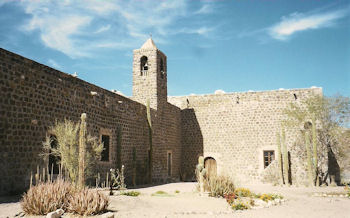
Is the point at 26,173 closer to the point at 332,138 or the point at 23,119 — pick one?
the point at 23,119

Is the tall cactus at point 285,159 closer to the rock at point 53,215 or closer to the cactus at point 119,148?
the cactus at point 119,148

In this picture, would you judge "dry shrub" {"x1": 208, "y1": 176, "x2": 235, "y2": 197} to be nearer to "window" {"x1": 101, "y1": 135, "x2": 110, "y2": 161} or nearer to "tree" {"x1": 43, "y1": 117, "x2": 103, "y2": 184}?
"tree" {"x1": 43, "y1": 117, "x2": 103, "y2": 184}

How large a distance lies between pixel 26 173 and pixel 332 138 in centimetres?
1515

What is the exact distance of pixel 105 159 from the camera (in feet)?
42.7

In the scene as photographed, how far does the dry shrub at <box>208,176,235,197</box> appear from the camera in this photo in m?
10.4

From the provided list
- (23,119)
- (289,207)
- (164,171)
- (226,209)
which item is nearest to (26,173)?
(23,119)

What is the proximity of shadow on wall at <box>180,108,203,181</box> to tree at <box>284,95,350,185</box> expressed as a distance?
17.8 feet

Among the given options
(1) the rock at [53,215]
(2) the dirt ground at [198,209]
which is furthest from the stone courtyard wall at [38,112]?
(1) the rock at [53,215]

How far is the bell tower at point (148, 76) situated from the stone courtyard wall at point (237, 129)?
3801mm

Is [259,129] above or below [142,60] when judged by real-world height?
below

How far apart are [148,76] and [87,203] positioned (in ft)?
37.8

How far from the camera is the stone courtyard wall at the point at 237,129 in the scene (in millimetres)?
19047

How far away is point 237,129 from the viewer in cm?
1984

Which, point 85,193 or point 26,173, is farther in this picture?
point 26,173
